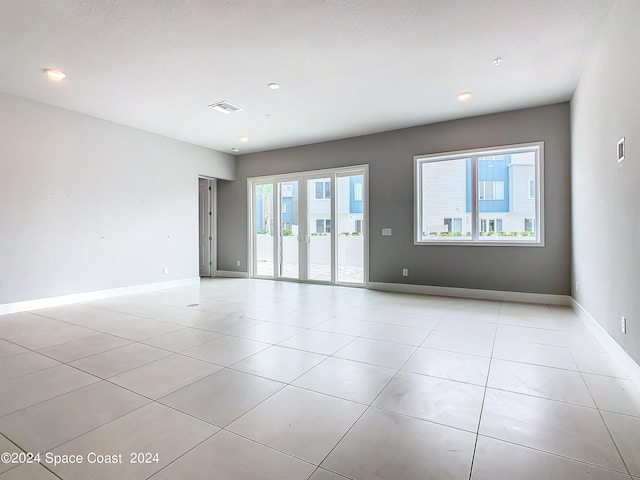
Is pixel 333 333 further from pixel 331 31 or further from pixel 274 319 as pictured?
pixel 331 31

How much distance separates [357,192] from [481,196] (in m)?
2.27

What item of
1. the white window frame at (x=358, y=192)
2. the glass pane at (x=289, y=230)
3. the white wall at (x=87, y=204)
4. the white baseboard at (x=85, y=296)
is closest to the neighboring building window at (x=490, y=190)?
the white window frame at (x=358, y=192)

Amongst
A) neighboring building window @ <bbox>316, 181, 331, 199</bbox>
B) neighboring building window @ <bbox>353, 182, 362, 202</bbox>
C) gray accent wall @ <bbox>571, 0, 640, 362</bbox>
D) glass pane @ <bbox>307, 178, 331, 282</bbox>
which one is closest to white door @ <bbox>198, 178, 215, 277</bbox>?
glass pane @ <bbox>307, 178, 331, 282</bbox>

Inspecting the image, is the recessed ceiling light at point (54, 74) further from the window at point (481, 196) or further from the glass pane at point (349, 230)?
the window at point (481, 196)

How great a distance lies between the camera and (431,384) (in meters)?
2.43

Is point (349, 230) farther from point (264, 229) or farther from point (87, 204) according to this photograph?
point (87, 204)

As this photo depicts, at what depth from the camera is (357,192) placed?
6.81 meters

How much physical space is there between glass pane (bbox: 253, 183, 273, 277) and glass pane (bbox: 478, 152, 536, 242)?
450cm

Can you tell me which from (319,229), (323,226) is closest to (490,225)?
(323,226)

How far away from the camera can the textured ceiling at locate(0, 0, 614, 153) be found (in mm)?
2898

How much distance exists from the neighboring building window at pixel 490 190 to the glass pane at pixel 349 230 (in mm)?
2140

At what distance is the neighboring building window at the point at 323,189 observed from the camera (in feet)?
23.4

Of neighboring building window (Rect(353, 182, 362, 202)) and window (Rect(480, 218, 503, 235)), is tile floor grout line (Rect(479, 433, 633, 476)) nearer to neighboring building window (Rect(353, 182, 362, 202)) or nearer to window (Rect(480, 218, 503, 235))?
window (Rect(480, 218, 503, 235))

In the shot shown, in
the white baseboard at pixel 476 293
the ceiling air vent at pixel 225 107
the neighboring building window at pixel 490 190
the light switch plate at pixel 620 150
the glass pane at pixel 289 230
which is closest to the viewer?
the light switch plate at pixel 620 150
